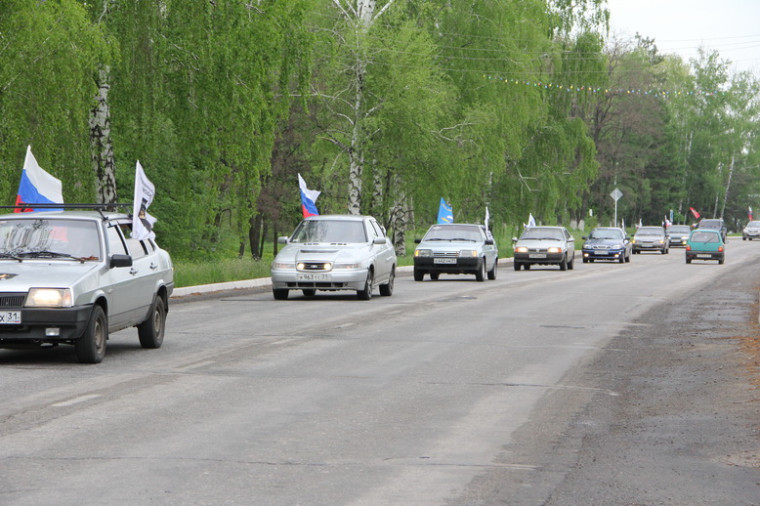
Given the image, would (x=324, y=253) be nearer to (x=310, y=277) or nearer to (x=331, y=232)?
(x=310, y=277)

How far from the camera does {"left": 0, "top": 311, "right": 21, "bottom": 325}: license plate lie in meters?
12.6

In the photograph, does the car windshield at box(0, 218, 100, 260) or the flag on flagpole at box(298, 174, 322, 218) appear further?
the flag on flagpole at box(298, 174, 322, 218)

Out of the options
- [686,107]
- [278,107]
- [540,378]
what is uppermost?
[686,107]

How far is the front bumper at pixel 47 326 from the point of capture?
12.6 meters

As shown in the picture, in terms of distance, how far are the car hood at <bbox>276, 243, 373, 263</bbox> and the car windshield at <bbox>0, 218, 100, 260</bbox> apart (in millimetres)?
11179

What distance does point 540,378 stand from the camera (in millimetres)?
12719

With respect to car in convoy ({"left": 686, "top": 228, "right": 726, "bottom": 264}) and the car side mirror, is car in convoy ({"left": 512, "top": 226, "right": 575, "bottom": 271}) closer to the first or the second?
car in convoy ({"left": 686, "top": 228, "right": 726, "bottom": 264})

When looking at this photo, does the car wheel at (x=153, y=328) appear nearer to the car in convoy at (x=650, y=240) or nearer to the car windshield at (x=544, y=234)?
the car windshield at (x=544, y=234)

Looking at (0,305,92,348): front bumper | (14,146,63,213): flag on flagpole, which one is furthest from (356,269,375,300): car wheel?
(0,305,92,348): front bumper

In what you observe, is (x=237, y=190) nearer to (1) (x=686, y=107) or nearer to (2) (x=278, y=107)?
(2) (x=278, y=107)

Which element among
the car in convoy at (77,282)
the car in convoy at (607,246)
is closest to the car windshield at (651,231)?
the car in convoy at (607,246)

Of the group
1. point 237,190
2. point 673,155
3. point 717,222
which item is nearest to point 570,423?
point 237,190

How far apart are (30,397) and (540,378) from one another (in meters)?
5.06

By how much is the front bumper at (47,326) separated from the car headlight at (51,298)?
0.07 metres
